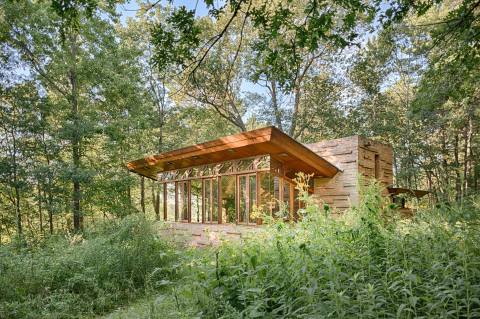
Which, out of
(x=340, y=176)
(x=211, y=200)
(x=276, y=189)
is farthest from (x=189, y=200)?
(x=340, y=176)

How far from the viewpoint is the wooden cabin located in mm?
8328

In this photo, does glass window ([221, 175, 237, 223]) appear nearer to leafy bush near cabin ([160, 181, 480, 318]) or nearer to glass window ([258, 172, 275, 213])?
glass window ([258, 172, 275, 213])

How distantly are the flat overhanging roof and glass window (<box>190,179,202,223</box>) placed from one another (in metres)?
0.68

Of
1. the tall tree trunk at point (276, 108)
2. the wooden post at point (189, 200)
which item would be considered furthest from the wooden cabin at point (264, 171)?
the tall tree trunk at point (276, 108)

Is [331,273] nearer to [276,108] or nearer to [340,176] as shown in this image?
[340,176]

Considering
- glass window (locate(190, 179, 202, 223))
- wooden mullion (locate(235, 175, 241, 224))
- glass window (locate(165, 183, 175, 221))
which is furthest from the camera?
glass window (locate(165, 183, 175, 221))

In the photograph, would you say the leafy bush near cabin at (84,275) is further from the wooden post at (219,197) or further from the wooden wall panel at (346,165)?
the wooden wall panel at (346,165)

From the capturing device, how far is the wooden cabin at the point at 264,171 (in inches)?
328

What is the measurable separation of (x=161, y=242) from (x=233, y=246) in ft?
12.6

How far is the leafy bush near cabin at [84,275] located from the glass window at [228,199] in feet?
10.6

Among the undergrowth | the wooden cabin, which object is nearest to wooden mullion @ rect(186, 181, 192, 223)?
the wooden cabin

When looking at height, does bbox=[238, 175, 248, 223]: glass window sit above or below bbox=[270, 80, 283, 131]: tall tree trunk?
below

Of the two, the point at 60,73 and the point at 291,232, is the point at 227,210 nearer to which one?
the point at 291,232

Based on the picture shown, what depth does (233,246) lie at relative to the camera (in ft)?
10.4
